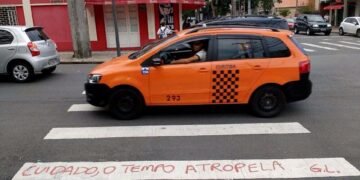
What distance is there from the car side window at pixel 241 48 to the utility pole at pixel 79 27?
979 cm

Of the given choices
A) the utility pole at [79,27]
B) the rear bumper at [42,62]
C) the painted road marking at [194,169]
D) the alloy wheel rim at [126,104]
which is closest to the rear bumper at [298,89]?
the painted road marking at [194,169]

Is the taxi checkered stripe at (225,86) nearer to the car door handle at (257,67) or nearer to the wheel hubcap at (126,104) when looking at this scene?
the car door handle at (257,67)

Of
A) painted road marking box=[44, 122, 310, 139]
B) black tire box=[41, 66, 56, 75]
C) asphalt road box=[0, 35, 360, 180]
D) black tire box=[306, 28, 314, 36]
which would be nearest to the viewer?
asphalt road box=[0, 35, 360, 180]

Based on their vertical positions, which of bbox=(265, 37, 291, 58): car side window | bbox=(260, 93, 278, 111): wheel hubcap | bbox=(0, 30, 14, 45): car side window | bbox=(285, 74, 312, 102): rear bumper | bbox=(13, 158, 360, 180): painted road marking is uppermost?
bbox=(0, 30, 14, 45): car side window

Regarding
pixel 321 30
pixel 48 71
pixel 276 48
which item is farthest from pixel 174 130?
pixel 321 30

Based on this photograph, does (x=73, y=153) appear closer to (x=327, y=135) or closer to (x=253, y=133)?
(x=253, y=133)

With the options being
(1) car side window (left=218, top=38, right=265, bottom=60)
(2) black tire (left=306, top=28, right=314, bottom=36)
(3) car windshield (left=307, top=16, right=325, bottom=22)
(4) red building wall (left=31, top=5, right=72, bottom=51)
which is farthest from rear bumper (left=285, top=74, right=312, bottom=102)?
(3) car windshield (left=307, top=16, right=325, bottom=22)

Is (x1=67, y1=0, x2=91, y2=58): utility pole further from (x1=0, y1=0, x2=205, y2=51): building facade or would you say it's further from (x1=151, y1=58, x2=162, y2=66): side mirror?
(x1=151, y1=58, x2=162, y2=66): side mirror

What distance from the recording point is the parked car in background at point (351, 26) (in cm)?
2762

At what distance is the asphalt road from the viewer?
4.97m

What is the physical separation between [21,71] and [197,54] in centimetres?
615

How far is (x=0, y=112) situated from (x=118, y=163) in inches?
153

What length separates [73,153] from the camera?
513cm

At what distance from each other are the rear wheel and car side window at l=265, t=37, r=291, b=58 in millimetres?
6895
